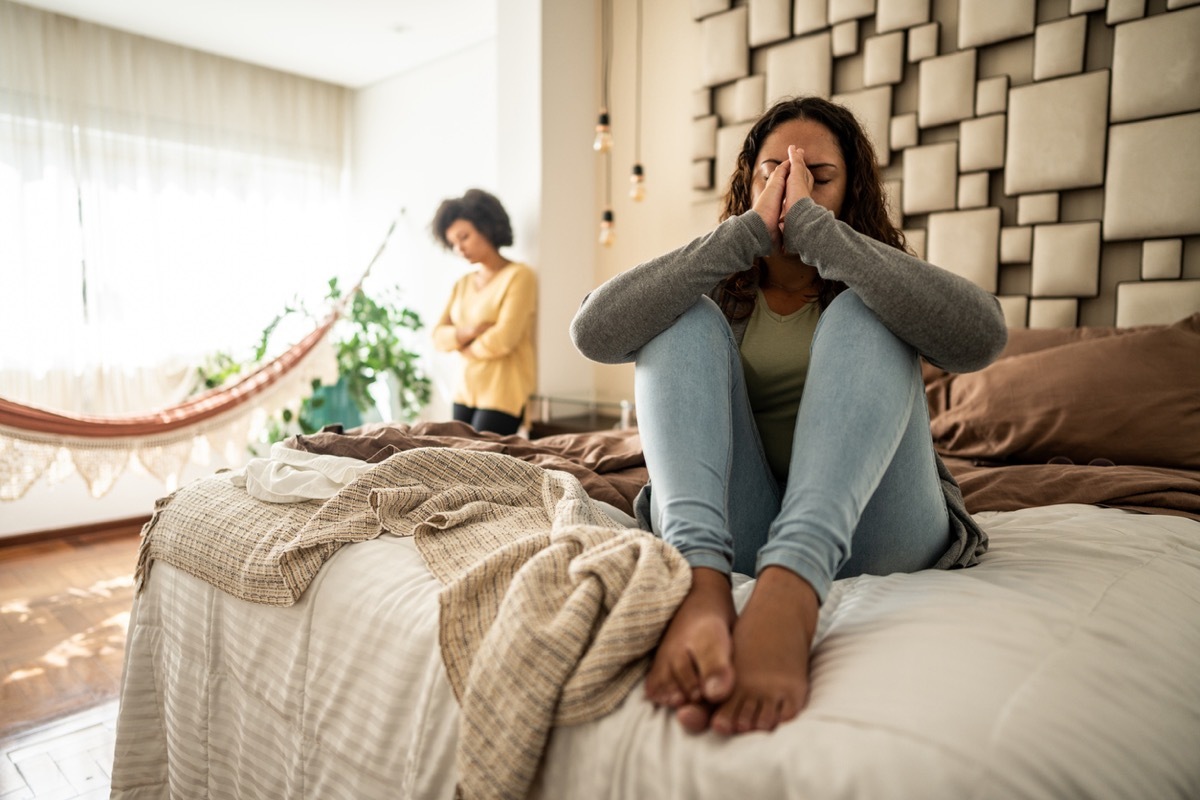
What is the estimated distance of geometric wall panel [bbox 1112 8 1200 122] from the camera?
5.78 feet

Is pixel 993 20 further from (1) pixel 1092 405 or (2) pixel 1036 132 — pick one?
(1) pixel 1092 405

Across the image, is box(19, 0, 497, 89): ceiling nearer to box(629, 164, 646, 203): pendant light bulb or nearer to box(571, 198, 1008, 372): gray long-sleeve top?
box(629, 164, 646, 203): pendant light bulb

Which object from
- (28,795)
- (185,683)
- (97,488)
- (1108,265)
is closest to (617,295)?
(185,683)

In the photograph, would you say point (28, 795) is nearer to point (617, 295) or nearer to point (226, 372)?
point (617, 295)

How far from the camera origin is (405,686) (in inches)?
31.6

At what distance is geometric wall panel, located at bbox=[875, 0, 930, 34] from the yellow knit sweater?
135 centimetres

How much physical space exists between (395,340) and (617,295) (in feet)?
9.18

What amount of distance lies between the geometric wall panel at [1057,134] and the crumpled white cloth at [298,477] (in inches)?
69.5

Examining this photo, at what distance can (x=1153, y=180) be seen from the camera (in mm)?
1830

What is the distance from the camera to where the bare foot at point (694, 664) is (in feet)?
2.01

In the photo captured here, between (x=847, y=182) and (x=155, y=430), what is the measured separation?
213cm

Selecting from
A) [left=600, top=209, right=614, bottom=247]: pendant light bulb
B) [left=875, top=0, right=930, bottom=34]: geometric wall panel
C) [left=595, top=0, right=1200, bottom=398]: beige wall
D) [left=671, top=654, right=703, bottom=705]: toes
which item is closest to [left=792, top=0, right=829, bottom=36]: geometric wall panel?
[left=595, top=0, right=1200, bottom=398]: beige wall

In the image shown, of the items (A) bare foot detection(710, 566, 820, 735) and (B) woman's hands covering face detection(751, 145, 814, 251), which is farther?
(B) woman's hands covering face detection(751, 145, 814, 251)

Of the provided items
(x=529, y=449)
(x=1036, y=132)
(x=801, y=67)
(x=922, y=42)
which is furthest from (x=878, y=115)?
(x=529, y=449)
